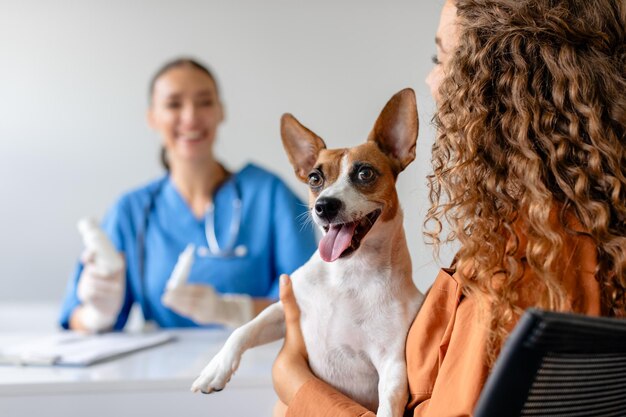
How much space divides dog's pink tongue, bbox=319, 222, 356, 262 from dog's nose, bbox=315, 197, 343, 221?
0.02 meters

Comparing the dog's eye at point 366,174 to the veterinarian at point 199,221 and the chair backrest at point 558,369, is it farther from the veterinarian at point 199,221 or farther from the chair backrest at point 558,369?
the veterinarian at point 199,221

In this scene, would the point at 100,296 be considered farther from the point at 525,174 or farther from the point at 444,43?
the point at 525,174

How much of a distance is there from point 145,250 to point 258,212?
356mm

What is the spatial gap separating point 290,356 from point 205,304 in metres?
0.68

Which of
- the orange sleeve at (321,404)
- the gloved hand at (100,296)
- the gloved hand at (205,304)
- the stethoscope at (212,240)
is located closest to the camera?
the orange sleeve at (321,404)

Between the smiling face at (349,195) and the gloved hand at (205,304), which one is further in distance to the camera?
the gloved hand at (205,304)

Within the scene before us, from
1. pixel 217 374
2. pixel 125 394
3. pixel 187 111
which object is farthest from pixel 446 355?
pixel 187 111

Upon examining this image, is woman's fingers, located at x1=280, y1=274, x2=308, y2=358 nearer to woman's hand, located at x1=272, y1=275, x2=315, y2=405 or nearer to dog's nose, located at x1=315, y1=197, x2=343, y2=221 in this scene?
woman's hand, located at x1=272, y1=275, x2=315, y2=405

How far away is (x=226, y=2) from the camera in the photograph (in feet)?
9.98

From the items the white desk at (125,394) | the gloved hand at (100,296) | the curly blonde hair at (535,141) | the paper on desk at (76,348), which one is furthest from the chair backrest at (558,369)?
the gloved hand at (100,296)

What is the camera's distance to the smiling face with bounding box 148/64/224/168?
2.10 meters

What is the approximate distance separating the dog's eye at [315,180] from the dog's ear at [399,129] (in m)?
0.09

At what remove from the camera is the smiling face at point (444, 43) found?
3.00 feet

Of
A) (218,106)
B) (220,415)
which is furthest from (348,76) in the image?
(220,415)
